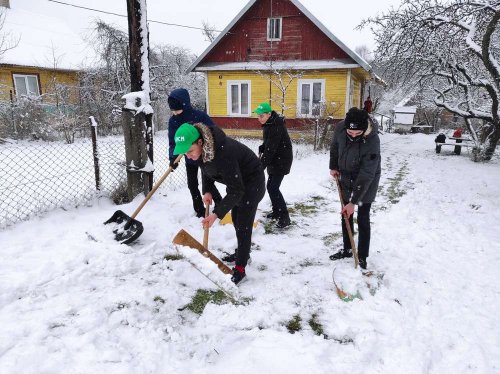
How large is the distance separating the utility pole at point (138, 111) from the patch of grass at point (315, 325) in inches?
123

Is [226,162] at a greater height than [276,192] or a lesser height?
greater

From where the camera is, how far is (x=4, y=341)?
7.18 ft

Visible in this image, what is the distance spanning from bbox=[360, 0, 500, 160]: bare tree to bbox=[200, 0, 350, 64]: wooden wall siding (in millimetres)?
2736

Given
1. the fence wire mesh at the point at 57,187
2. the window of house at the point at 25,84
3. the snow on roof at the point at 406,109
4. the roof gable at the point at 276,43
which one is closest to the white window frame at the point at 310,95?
the roof gable at the point at 276,43

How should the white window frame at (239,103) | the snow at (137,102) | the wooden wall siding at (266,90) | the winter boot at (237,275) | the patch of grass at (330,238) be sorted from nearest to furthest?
the winter boot at (237,275)
the patch of grass at (330,238)
the snow at (137,102)
the wooden wall siding at (266,90)
the white window frame at (239,103)

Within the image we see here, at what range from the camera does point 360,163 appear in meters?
3.23

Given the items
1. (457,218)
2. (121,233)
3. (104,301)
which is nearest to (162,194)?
(121,233)

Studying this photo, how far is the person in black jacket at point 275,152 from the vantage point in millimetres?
4359

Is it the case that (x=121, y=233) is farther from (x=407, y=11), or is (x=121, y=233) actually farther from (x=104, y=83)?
(x=104, y=83)

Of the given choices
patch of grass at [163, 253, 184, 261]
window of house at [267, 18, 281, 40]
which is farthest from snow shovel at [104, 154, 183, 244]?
window of house at [267, 18, 281, 40]

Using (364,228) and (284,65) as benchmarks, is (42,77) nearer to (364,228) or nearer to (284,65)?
(284,65)

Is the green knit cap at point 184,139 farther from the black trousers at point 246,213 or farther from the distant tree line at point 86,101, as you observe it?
the distant tree line at point 86,101

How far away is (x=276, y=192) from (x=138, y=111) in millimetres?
2151

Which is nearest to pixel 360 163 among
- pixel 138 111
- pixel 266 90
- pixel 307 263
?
pixel 307 263
